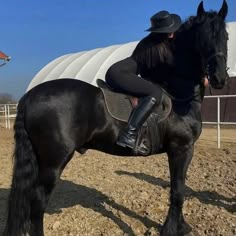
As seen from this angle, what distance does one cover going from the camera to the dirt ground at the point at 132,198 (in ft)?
14.5

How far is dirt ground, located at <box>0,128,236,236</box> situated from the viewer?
175 inches

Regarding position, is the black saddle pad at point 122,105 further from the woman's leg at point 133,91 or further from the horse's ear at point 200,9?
the horse's ear at point 200,9

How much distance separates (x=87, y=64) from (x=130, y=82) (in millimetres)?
26634

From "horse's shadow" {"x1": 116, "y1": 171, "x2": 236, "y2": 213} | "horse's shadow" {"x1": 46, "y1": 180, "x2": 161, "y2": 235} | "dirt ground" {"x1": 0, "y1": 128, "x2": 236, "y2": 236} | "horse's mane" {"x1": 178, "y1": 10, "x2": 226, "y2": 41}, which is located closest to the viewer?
"horse's mane" {"x1": 178, "y1": 10, "x2": 226, "y2": 41}

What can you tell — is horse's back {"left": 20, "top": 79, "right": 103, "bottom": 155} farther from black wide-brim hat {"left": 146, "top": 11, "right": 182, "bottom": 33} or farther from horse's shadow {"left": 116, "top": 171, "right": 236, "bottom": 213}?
horse's shadow {"left": 116, "top": 171, "right": 236, "bottom": 213}

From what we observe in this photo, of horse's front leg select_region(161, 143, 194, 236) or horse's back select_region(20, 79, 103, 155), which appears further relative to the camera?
horse's front leg select_region(161, 143, 194, 236)

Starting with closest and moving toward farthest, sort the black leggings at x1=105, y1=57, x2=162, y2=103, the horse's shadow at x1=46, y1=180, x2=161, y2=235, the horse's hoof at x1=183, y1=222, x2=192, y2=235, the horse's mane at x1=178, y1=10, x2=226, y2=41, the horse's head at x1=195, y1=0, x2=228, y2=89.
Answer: the horse's head at x1=195, y1=0, x2=228, y2=89
the horse's mane at x1=178, y1=10, x2=226, y2=41
the black leggings at x1=105, y1=57, x2=162, y2=103
the horse's hoof at x1=183, y1=222, x2=192, y2=235
the horse's shadow at x1=46, y1=180, x2=161, y2=235

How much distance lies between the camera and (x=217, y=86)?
3.50 m

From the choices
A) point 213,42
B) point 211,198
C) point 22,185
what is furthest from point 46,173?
point 211,198

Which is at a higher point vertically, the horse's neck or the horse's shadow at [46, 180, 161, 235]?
the horse's neck

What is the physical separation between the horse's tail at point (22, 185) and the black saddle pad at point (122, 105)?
88 cm

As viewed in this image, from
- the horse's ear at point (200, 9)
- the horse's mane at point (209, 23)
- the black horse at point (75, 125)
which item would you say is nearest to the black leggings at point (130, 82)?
the black horse at point (75, 125)

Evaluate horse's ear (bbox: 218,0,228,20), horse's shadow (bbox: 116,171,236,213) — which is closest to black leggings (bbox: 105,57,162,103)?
horse's ear (bbox: 218,0,228,20)

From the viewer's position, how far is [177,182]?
13.6 ft
